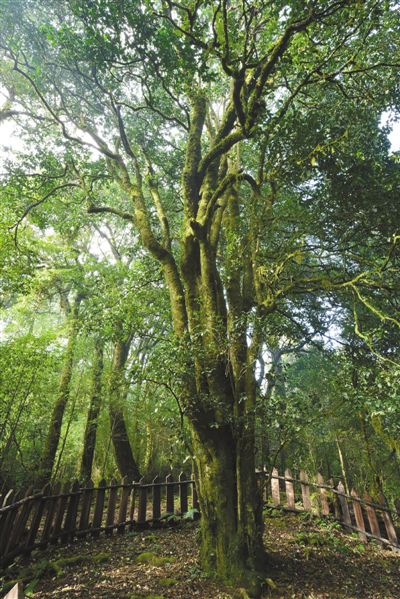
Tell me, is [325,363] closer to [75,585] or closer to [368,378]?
[368,378]

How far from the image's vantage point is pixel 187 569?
4367 mm

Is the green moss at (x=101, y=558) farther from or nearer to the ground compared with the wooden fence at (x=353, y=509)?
nearer to the ground

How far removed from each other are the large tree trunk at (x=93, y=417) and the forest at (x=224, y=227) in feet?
0.17

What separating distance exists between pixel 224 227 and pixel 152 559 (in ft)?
19.5

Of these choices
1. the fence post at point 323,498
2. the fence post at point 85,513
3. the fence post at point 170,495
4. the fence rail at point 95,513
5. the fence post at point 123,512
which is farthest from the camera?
the fence post at point 170,495

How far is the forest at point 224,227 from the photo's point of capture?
4191 mm

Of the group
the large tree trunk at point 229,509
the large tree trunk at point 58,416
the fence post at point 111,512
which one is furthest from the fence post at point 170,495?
the large tree trunk at point 58,416

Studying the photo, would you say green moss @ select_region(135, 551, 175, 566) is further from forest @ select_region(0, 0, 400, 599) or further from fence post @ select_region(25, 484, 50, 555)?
fence post @ select_region(25, 484, 50, 555)

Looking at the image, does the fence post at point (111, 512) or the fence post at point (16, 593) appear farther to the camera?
the fence post at point (111, 512)

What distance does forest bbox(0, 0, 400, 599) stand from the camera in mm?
4191

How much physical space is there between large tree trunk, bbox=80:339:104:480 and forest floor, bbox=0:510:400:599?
4.90 metres

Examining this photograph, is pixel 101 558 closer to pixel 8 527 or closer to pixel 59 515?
pixel 59 515

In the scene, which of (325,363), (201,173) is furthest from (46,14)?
(325,363)

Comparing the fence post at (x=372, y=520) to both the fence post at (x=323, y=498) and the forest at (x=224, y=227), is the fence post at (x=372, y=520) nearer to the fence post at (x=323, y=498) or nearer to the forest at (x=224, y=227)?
the forest at (x=224, y=227)
